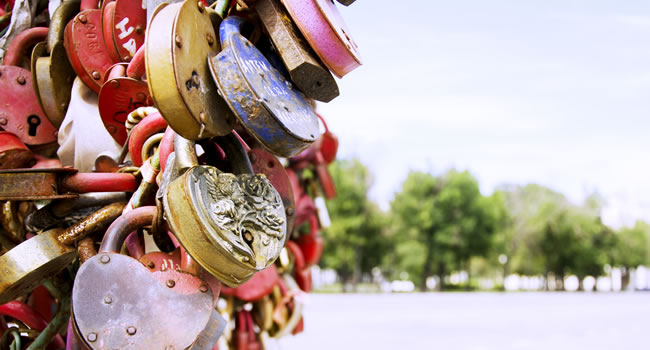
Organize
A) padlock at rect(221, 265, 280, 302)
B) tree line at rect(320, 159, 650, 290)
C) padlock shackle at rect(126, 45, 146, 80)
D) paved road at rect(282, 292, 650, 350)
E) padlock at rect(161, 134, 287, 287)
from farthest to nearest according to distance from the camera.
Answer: tree line at rect(320, 159, 650, 290)
paved road at rect(282, 292, 650, 350)
padlock at rect(221, 265, 280, 302)
padlock shackle at rect(126, 45, 146, 80)
padlock at rect(161, 134, 287, 287)

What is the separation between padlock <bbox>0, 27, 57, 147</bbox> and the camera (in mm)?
1581

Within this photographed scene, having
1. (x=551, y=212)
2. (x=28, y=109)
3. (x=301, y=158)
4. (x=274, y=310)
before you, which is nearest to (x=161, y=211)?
(x=28, y=109)

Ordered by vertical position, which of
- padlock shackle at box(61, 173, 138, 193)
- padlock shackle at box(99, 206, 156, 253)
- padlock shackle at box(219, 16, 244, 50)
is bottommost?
padlock shackle at box(99, 206, 156, 253)

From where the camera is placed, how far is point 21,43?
169 centimetres

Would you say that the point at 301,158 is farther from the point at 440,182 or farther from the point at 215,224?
the point at 440,182

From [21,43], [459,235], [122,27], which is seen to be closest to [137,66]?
[122,27]

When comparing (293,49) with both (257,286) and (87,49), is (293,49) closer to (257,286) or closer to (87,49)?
(87,49)

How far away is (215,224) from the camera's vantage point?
97cm

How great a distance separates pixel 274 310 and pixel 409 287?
121 feet

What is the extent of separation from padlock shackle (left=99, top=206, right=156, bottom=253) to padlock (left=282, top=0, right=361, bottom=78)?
40 centimetres

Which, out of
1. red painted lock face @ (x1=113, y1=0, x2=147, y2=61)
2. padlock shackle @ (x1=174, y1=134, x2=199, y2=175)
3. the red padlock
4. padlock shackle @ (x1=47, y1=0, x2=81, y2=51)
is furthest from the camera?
the red padlock

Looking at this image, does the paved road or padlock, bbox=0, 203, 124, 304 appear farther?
the paved road

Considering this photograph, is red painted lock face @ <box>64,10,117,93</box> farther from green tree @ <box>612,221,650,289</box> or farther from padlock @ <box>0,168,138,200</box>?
green tree @ <box>612,221,650,289</box>

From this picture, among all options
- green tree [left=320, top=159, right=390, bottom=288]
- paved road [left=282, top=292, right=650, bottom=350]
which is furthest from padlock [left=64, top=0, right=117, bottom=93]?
green tree [left=320, top=159, right=390, bottom=288]
